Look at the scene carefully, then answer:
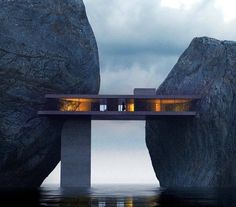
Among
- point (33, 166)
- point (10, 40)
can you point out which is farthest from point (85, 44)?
point (33, 166)

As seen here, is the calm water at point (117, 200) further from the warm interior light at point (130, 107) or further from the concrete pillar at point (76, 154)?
the warm interior light at point (130, 107)

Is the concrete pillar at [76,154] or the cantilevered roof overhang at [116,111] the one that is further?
the concrete pillar at [76,154]

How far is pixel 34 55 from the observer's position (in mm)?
77500

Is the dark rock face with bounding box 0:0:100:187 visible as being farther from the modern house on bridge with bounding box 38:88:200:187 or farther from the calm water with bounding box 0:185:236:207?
the calm water with bounding box 0:185:236:207

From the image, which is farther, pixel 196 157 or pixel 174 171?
pixel 174 171

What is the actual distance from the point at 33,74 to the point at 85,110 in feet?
30.4

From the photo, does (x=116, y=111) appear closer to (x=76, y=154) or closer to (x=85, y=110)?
(x=85, y=110)

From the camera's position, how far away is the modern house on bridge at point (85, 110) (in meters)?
75.0

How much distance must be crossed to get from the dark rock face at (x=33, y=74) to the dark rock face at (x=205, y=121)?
1487 centimetres

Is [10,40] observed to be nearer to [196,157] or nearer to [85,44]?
[85,44]

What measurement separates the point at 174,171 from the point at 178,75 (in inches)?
589

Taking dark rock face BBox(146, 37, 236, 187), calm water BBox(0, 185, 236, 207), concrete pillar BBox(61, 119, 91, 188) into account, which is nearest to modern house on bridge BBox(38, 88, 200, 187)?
concrete pillar BBox(61, 119, 91, 188)

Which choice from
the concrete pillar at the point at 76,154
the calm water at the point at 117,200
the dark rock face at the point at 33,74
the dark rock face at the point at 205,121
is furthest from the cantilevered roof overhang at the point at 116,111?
Answer: the calm water at the point at 117,200

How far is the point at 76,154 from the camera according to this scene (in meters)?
76.2
